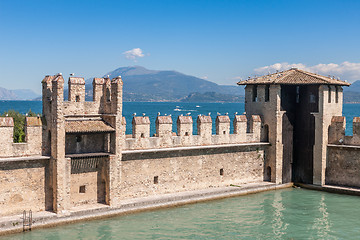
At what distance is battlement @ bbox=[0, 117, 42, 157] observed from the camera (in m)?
19.9

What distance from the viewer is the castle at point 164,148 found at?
68.0 feet

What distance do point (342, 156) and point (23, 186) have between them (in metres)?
19.6

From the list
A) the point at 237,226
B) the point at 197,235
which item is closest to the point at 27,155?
the point at 197,235

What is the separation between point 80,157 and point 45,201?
2719mm

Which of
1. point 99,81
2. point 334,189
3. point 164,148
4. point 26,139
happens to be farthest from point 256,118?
point 26,139

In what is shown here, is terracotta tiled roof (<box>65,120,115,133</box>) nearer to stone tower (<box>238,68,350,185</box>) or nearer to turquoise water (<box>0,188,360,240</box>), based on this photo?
turquoise water (<box>0,188,360,240</box>)

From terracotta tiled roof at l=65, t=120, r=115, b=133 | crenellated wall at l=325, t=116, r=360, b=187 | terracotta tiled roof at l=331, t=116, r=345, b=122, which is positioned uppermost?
terracotta tiled roof at l=331, t=116, r=345, b=122

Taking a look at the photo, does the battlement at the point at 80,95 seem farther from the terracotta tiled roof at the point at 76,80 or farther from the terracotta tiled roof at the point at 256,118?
the terracotta tiled roof at the point at 256,118

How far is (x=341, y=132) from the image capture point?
28.5 meters

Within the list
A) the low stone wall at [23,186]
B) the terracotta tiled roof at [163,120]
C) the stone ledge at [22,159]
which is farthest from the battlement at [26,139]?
the terracotta tiled roof at [163,120]

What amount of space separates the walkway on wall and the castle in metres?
0.45

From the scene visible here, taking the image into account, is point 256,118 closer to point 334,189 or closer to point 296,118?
point 296,118

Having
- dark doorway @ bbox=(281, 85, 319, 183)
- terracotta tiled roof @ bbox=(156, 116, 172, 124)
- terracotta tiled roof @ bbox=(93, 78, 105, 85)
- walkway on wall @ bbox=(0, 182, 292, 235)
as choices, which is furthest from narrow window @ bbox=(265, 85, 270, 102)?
terracotta tiled roof @ bbox=(93, 78, 105, 85)

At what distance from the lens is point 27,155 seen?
20.7 meters
